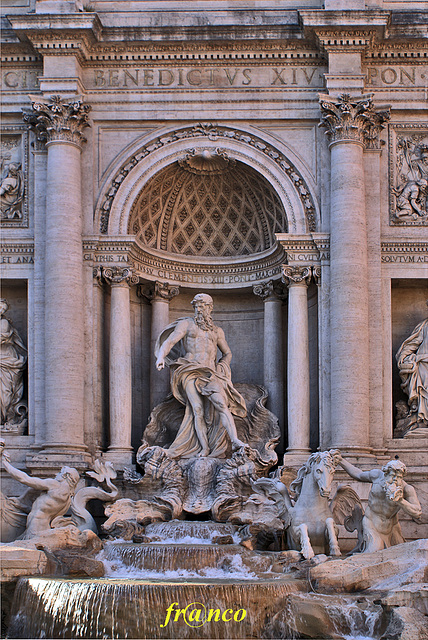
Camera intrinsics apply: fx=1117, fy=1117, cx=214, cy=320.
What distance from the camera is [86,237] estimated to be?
2217 centimetres

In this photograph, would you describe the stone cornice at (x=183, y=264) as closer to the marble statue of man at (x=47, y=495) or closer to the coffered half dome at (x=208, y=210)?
the coffered half dome at (x=208, y=210)

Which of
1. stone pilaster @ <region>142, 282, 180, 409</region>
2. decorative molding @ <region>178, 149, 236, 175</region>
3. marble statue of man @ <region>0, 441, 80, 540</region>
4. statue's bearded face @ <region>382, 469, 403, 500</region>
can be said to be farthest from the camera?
stone pilaster @ <region>142, 282, 180, 409</region>

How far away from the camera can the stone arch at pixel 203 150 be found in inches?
880

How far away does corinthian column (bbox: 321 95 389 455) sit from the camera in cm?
2103

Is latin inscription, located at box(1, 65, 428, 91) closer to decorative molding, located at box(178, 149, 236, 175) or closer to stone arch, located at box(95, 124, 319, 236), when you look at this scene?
stone arch, located at box(95, 124, 319, 236)

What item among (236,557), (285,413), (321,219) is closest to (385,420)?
(285,413)

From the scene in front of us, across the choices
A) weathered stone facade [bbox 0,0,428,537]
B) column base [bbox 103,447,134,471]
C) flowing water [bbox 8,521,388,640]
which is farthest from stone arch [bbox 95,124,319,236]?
flowing water [bbox 8,521,388,640]

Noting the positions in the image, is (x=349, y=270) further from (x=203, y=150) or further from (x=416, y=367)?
(x=203, y=150)

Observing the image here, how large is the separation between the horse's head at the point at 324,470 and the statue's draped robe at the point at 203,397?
360 cm

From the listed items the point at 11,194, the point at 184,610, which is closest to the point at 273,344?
the point at 11,194

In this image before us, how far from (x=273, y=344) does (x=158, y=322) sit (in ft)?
8.01

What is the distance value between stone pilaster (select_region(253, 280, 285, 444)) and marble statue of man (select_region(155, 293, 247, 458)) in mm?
1076

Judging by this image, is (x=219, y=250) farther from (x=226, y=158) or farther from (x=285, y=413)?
(x=285, y=413)

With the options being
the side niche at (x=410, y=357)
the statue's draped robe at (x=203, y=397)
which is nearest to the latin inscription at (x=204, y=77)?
the side niche at (x=410, y=357)
